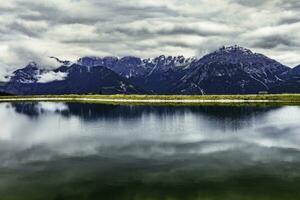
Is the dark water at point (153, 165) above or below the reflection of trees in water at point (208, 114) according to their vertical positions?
above

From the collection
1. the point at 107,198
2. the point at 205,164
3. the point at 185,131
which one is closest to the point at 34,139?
the point at 185,131

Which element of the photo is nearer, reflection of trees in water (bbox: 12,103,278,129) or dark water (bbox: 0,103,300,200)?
dark water (bbox: 0,103,300,200)

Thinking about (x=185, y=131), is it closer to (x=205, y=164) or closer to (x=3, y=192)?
(x=205, y=164)

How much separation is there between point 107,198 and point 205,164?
17846mm

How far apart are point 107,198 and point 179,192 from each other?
6.64m

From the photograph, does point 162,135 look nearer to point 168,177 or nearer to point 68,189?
point 168,177

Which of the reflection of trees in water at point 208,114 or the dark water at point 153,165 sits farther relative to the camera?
the reflection of trees in water at point 208,114

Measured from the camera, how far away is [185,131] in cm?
8725

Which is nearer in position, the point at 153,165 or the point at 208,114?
the point at 153,165

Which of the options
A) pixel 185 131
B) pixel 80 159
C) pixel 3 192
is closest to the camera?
pixel 3 192

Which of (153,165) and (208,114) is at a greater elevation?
(153,165)

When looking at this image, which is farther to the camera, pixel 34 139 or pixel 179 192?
pixel 34 139

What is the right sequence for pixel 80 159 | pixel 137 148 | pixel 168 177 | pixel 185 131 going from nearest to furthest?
A: pixel 168 177 → pixel 80 159 → pixel 137 148 → pixel 185 131

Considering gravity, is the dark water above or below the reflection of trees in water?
above
